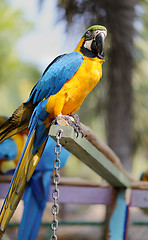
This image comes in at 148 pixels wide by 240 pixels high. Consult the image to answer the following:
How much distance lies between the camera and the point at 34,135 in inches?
54.2

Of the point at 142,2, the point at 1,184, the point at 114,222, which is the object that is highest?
the point at 142,2

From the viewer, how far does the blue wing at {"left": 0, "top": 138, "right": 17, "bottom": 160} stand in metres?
2.20

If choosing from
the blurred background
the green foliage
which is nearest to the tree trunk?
the blurred background

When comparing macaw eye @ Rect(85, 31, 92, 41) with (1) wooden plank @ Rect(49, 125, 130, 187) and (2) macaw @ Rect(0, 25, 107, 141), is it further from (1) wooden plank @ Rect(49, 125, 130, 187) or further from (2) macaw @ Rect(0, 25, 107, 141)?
(1) wooden plank @ Rect(49, 125, 130, 187)

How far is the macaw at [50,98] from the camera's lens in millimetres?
1362

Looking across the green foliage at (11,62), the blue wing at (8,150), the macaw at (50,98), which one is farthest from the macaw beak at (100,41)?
the green foliage at (11,62)

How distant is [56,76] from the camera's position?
4.54 feet

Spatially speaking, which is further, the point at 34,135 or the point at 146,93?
the point at 146,93

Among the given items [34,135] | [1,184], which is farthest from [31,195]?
[34,135]

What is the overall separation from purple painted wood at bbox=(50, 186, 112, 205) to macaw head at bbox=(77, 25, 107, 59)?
1.03 meters

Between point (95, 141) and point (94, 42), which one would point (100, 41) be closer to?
point (94, 42)

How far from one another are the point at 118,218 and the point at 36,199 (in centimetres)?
56

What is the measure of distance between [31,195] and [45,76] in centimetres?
99

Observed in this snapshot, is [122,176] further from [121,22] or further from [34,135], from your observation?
[121,22]
